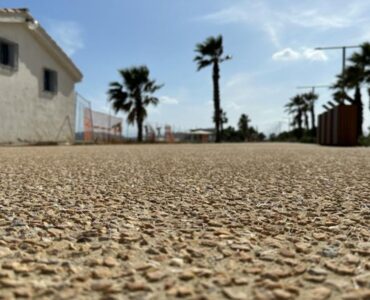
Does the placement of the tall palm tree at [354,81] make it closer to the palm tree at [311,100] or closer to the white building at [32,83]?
the white building at [32,83]

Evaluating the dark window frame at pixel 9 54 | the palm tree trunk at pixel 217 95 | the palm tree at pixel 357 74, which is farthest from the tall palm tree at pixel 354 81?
Answer: the dark window frame at pixel 9 54

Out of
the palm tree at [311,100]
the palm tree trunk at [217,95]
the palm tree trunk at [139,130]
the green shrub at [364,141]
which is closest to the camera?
the green shrub at [364,141]

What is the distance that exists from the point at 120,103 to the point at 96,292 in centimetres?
3147

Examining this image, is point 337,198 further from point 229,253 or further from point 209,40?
point 209,40

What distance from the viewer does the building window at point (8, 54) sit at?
16531 mm

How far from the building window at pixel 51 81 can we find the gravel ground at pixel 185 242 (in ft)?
52.2

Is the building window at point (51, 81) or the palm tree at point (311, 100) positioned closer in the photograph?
the building window at point (51, 81)

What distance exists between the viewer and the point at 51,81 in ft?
64.8

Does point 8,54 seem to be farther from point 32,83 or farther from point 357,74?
point 357,74

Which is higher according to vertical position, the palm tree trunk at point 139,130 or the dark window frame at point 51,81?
the dark window frame at point 51,81

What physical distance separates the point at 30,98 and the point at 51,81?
216 centimetres

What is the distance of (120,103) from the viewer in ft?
107

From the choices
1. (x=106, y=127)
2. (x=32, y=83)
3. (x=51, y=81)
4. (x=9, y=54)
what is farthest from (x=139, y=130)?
(x=9, y=54)

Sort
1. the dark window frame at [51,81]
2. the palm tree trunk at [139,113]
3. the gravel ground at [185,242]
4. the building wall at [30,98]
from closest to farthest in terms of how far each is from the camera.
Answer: the gravel ground at [185,242] → the building wall at [30,98] → the dark window frame at [51,81] → the palm tree trunk at [139,113]
